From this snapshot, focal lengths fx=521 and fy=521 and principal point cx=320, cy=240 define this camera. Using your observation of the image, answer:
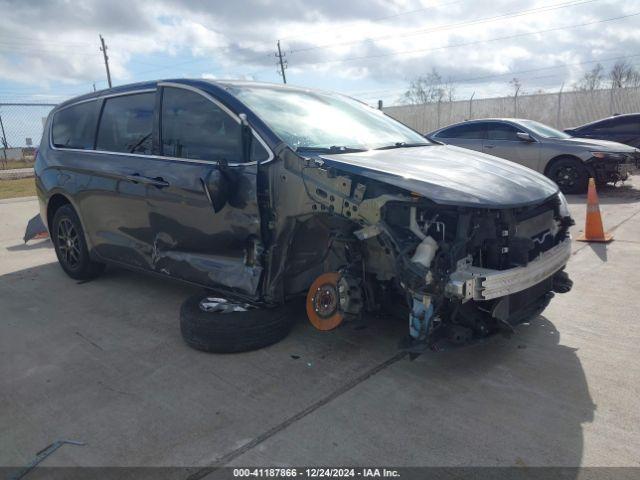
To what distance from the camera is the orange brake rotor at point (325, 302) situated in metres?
3.28

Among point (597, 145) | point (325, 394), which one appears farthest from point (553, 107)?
point (325, 394)

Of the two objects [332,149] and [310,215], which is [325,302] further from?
[332,149]

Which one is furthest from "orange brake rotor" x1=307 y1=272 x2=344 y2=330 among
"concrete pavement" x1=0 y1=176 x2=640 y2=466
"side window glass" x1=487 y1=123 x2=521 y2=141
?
"side window glass" x1=487 y1=123 x2=521 y2=141

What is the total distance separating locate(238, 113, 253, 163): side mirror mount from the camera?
3.49m

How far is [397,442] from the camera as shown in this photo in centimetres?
255

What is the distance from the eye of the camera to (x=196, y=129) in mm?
3896

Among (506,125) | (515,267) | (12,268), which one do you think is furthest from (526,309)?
(506,125)

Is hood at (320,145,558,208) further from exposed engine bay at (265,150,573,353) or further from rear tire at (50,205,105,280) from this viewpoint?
rear tire at (50,205,105,280)

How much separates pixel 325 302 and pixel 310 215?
572 millimetres

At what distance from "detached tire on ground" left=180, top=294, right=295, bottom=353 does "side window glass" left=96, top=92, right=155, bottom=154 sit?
1.50 meters

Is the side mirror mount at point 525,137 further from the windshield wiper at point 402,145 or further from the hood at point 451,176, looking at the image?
the hood at point 451,176

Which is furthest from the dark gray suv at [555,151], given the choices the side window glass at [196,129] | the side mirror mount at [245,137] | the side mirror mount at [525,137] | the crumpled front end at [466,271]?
the side mirror mount at [245,137]

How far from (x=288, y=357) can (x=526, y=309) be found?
1.59 metres

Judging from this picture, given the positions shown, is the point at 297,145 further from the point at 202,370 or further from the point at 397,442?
the point at 397,442
